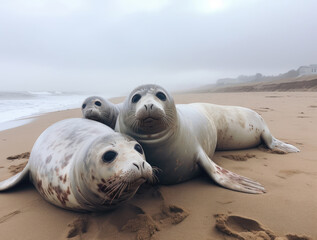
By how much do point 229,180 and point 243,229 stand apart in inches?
27.5

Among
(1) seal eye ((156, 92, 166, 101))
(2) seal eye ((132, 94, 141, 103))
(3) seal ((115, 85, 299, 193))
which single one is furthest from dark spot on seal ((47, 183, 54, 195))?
(1) seal eye ((156, 92, 166, 101))

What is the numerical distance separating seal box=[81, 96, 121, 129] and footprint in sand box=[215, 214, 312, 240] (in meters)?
2.70

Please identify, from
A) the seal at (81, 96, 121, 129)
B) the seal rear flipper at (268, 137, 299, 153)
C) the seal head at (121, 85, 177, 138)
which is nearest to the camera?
the seal head at (121, 85, 177, 138)

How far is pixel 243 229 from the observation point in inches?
64.1

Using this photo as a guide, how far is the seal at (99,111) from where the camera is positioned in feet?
13.1

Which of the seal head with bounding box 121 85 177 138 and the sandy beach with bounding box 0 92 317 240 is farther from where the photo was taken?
the seal head with bounding box 121 85 177 138

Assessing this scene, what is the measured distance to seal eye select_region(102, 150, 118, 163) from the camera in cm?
163

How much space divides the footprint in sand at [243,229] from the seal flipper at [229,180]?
18.6 inches

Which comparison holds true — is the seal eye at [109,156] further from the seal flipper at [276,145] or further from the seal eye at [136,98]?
the seal flipper at [276,145]

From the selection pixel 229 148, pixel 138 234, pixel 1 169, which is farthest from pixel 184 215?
pixel 1 169

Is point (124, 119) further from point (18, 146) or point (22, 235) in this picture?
point (18, 146)

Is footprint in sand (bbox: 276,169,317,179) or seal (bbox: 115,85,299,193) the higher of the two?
seal (bbox: 115,85,299,193)

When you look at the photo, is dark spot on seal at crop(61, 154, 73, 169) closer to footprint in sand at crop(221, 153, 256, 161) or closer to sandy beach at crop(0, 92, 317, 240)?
sandy beach at crop(0, 92, 317, 240)

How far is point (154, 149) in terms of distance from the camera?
225cm
